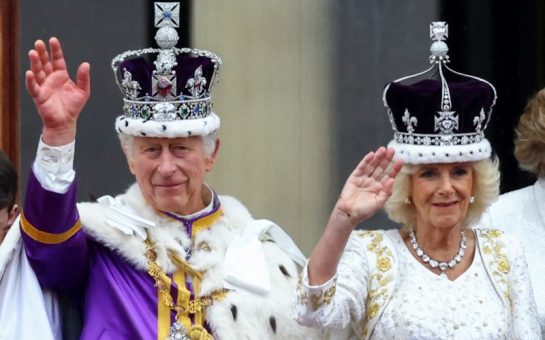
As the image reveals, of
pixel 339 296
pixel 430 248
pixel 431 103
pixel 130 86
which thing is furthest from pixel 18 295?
pixel 431 103

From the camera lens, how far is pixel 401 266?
5.58m

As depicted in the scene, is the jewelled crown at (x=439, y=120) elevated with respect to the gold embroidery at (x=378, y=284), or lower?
elevated

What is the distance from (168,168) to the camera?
224 inches

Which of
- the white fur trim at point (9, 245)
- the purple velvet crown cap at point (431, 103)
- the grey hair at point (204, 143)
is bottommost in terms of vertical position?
the white fur trim at point (9, 245)

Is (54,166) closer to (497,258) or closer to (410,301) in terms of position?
(410,301)

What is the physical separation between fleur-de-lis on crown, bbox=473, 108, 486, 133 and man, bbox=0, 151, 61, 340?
142cm

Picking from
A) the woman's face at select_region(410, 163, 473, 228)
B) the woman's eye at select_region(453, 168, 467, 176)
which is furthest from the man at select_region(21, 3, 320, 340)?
the woman's eye at select_region(453, 168, 467, 176)

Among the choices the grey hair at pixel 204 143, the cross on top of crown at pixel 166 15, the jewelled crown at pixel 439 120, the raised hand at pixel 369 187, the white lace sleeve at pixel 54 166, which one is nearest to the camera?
the raised hand at pixel 369 187

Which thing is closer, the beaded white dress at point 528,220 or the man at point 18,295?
the man at point 18,295

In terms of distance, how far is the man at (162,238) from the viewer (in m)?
5.58

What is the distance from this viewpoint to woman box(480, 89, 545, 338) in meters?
6.21

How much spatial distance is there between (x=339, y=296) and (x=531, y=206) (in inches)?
48.9

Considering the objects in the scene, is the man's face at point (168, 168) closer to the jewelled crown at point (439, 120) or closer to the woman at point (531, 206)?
the jewelled crown at point (439, 120)

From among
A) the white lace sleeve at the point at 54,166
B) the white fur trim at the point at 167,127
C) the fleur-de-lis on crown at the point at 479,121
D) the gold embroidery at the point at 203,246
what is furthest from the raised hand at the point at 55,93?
the fleur-de-lis on crown at the point at 479,121
